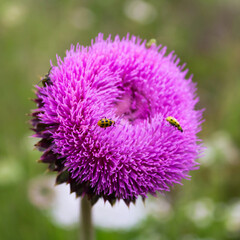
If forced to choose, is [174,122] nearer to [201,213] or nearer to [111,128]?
[111,128]

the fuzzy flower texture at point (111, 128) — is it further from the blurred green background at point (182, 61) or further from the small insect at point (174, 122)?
the blurred green background at point (182, 61)

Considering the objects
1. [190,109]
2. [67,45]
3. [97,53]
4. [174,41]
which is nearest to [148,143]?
[190,109]

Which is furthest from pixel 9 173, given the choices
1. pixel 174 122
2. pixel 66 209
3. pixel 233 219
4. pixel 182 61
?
pixel 182 61

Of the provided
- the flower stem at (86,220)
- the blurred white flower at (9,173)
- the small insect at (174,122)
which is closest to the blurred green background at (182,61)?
the blurred white flower at (9,173)

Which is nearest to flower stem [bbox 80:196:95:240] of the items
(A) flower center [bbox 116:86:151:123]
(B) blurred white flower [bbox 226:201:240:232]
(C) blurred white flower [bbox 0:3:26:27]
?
(A) flower center [bbox 116:86:151:123]

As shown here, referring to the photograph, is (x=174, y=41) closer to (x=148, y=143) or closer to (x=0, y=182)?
(x=0, y=182)

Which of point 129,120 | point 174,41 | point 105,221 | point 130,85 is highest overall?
point 174,41

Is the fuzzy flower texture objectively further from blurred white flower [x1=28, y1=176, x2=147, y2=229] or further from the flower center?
blurred white flower [x1=28, y1=176, x2=147, y2=229]

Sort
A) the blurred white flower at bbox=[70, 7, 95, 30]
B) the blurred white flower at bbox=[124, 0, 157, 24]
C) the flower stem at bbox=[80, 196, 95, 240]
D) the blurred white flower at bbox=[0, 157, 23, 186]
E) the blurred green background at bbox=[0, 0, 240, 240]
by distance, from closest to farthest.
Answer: the flower stem at bbox=[80, 196, 95, 240] < the blurred white flower at bbox=[0, 157, 23, 186] < the blurred green background at bbox=[0, 0, 240, 240] < the blurred white flower at bbox=[70, 7, 95, 30] < the blurred white flower at bbox=[124, 0, 157, 24]
